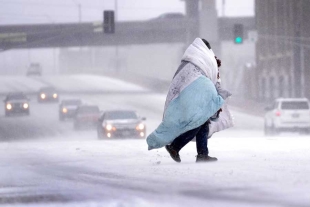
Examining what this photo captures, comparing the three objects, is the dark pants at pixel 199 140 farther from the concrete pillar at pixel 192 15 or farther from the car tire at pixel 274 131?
the concrete pillar at pixel 192 15

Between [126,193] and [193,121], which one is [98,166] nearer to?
[193,121]

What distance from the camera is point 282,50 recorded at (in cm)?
8306

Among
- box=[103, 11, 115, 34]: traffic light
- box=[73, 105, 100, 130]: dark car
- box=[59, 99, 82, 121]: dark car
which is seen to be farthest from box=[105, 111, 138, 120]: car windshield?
box=[59, 99, 82, 121]: dark car

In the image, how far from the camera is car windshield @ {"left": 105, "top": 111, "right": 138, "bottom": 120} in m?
37.7

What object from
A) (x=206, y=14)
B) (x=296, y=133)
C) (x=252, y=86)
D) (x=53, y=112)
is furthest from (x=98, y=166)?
(x=206, y=14)

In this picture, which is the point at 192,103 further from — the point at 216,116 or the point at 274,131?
the point at 274,131

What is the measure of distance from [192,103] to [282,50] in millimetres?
71964

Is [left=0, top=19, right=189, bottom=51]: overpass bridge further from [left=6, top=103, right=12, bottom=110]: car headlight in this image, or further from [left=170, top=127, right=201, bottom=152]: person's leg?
[left=170, top=127, right=201, bottom=152]: person's leg

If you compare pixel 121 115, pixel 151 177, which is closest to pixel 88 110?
pixel 121 115

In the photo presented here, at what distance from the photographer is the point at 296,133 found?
40.0 metres

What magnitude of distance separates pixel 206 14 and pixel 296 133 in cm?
6855

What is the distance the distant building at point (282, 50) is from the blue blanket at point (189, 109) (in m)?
56.5

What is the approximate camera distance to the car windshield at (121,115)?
1484 inches

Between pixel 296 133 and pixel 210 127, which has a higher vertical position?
pixel 210 127
